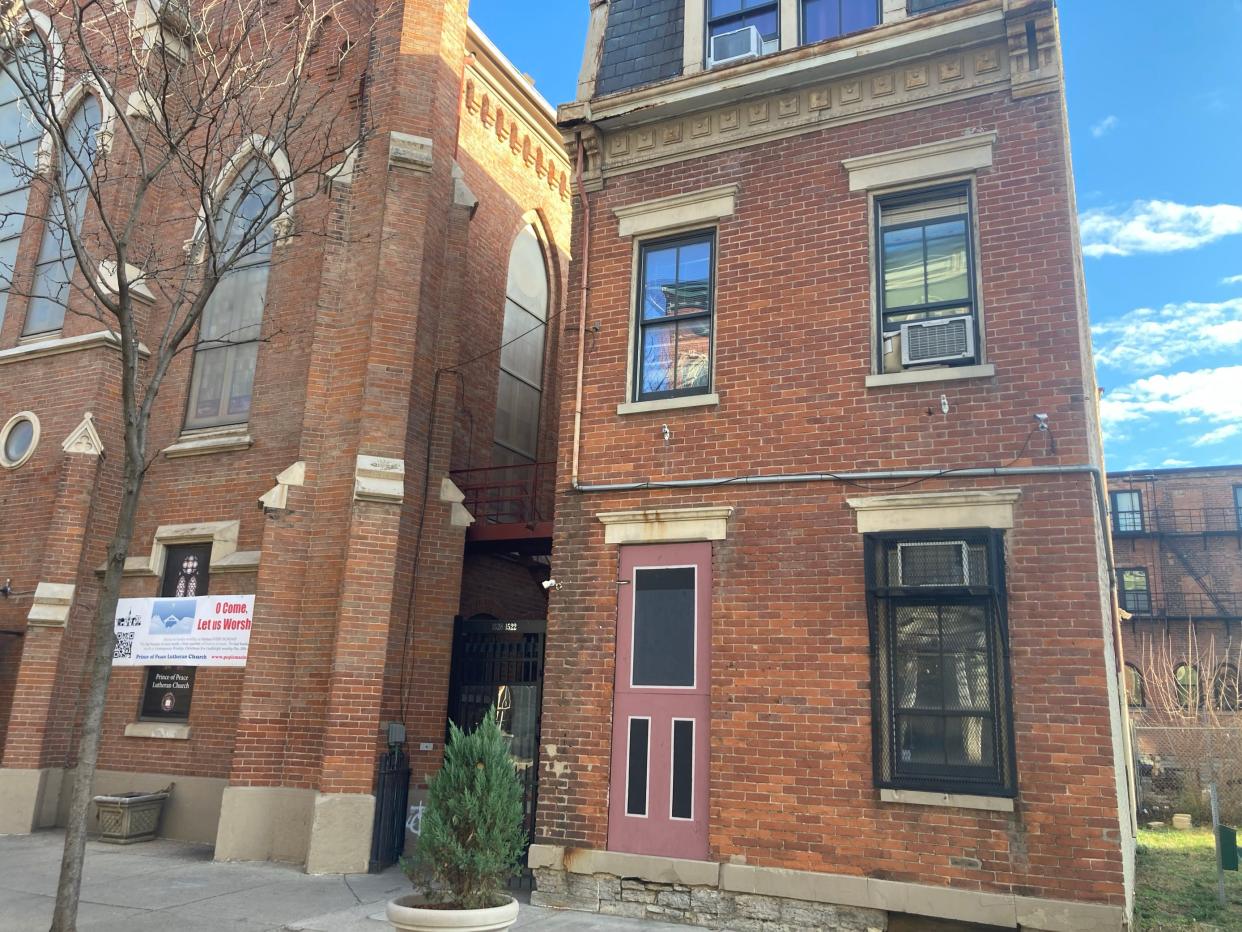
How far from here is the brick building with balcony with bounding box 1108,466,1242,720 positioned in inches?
1404

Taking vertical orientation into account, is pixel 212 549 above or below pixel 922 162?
below

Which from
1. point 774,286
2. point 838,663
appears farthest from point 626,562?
point 774,286

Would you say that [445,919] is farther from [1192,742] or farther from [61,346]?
[1192,742]

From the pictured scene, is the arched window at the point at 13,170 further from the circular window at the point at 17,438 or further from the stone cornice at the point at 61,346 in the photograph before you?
the circular window at the point at 17,438

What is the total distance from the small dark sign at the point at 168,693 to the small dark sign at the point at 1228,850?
12581 millimetres

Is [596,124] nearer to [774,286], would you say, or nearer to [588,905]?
[774,286]

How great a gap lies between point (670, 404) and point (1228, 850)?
300 inches

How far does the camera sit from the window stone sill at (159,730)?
492 inches

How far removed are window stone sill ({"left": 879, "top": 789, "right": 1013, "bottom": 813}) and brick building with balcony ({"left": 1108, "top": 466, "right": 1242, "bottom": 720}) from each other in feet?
104

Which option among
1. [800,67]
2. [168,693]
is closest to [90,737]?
[168,693]

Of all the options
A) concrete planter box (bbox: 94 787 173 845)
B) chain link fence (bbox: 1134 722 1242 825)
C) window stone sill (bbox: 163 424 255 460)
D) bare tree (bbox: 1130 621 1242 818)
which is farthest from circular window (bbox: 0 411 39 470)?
bare tree (bbox: 1130 621 1242 818)

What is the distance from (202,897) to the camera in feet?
30.4

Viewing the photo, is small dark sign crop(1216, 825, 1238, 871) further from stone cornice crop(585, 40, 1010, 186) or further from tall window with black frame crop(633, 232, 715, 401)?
stone cornice crop(585, 40, 1010, 186)

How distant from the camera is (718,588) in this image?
9195 millimetres
